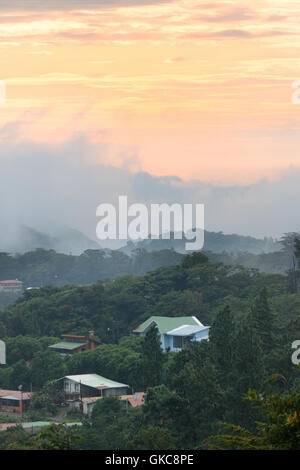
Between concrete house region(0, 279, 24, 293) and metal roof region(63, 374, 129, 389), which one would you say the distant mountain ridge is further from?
metal roof region(63, 374, 129, 389)

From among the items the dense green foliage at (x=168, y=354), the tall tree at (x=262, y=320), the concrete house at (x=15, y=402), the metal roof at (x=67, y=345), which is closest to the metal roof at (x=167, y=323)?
the dense green foliage at (x=168, y=354)

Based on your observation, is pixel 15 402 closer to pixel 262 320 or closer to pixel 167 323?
pixel 262 320

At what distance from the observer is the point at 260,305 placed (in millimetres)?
35656

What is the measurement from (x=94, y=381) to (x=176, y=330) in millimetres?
7933

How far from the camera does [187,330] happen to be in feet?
147

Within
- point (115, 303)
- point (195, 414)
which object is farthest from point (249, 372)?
point (115, 303)

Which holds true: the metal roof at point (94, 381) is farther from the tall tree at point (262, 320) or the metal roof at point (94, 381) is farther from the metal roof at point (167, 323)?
the metal roof at point (167, 323)

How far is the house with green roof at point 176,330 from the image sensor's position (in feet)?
146

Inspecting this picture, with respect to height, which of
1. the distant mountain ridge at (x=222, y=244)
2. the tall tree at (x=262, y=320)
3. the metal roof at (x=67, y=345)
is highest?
the distant mountain ridge at (x=222, y=244)

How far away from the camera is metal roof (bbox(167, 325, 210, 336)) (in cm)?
4419

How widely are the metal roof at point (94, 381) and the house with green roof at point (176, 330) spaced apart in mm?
6076
